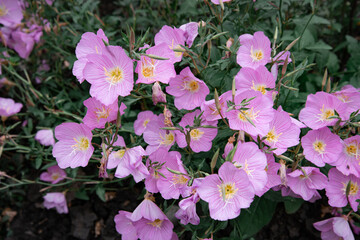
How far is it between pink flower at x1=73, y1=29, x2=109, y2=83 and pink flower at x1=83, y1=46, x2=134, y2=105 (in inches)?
2.8

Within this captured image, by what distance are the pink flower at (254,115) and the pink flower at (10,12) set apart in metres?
1.92

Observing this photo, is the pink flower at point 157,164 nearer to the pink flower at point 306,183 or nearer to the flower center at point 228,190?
the flower center at point 228,190

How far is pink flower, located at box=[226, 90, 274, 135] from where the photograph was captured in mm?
1376

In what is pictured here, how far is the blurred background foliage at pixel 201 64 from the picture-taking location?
1699 millimetres

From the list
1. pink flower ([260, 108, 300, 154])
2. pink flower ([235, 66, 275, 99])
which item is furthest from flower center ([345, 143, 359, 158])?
pink flower ([235, 66, 275, 99])

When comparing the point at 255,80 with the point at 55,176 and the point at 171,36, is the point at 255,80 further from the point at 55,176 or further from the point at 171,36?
the point at 55,176

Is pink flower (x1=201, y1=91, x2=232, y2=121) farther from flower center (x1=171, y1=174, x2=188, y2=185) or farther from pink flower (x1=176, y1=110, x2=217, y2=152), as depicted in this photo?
flower center (x1=171, y1=174, x2=188, y2=185)

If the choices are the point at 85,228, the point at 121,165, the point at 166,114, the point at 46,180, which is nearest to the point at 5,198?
the point at 46,180

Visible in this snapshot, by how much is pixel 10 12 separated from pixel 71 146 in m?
1.55

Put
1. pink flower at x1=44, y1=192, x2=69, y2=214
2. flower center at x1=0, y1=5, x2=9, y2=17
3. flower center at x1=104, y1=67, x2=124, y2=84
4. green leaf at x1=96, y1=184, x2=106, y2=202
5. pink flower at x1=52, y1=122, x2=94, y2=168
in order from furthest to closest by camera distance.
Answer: flower center at x1=0, y1=5, x2=9, y2=17 < pink flower at x1=44, y1=192, x2=69, y2=214 < green leaf at x1=96, y1=184, x2=106, y2=202 < pink flower at x1=52, y1=122, x2=94, y2=168 < flower center at x1=104, y1=67, x2=124, y2=84

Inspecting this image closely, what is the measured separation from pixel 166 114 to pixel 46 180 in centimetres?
127

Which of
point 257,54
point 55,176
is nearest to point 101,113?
point 257,54

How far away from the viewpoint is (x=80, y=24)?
241cm

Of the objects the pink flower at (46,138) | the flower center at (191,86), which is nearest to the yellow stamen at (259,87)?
the flower center at (191,86)
